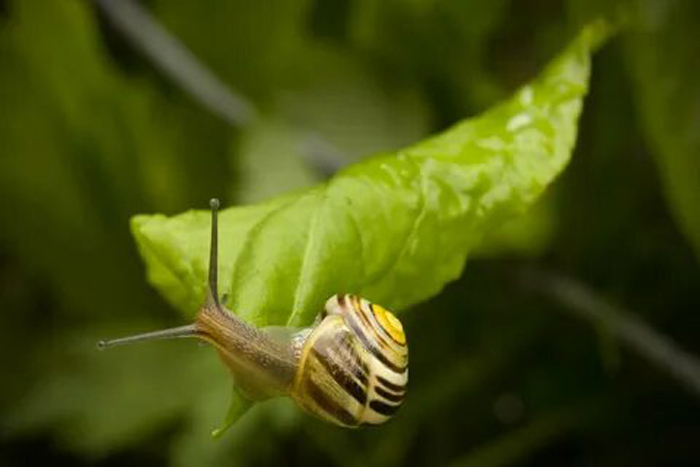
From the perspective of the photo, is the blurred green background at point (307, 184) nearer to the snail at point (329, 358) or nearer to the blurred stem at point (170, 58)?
the blurred stem at point (170, 58)

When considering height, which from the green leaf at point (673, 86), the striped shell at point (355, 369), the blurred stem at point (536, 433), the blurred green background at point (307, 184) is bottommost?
the blurred stem at point (536, 433)

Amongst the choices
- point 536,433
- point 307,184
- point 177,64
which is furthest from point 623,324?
point 177,64

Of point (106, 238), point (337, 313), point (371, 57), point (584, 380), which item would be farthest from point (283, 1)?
point (337, 313)

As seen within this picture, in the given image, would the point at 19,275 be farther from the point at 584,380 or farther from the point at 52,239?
the point at 584,380

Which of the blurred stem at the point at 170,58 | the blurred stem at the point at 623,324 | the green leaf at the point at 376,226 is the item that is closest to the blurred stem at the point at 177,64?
the blurred stem at the point at 170,58

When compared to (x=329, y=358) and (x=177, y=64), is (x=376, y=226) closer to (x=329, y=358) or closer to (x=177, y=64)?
(x=329, y=358)

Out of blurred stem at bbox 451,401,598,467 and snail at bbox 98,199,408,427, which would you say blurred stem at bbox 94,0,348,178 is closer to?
blurred stem at bbox 451,401,598,467
